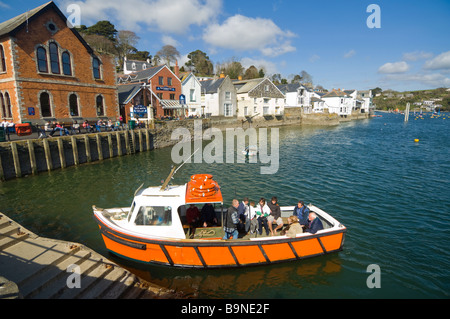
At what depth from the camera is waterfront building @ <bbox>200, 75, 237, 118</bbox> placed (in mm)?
53050

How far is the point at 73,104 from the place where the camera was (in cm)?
2892

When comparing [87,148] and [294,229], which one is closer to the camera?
[294,229]

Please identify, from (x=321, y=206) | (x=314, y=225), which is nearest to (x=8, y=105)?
(x=321, y=206)

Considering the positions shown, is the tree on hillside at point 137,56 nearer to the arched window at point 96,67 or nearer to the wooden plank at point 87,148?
the arched window at point 96,67

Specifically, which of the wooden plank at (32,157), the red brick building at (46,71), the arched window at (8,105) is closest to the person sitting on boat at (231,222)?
the wooden plank at (32,157)

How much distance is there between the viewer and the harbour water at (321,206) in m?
8.45

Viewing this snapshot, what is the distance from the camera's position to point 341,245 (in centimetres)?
956

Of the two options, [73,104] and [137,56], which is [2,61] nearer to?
[73,104]

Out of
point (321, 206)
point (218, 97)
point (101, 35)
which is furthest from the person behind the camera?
point (101, 35)

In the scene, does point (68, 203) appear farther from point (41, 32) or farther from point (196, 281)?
point (41, 32)

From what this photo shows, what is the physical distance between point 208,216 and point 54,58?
2787 centimetres

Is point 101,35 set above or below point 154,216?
above

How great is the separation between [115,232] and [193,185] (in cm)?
320

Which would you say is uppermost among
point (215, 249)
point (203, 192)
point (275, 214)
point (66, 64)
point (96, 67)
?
point (96, 67)
